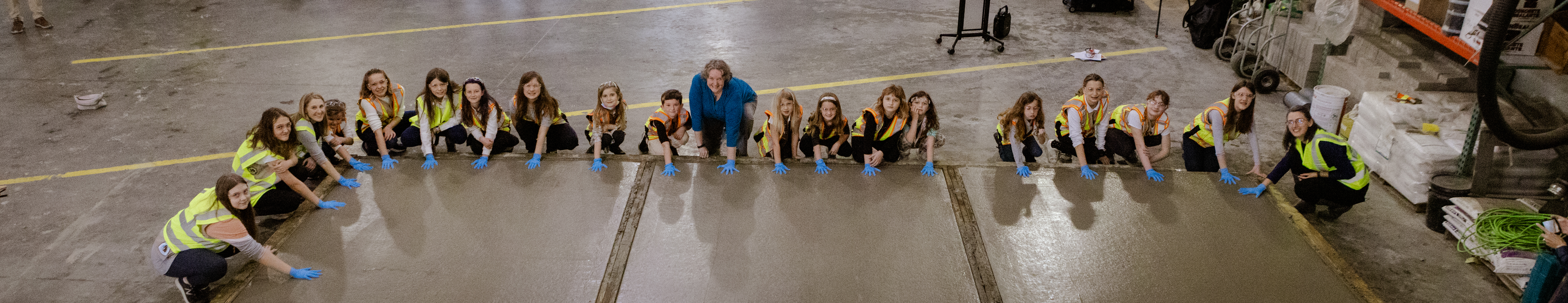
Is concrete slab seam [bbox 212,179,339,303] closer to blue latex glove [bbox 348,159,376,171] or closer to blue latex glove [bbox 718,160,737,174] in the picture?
blue latex glove [bbox 348,159,376,171]

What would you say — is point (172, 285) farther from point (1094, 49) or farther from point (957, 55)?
point (1094, 49)

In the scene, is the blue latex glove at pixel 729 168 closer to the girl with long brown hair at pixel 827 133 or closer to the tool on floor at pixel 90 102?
the girl with long brown hair at pixel 827 133

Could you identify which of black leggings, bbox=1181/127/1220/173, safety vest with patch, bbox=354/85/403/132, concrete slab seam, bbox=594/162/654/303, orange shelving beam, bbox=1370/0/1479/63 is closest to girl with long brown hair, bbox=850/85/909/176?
concrete slab seam, bbox=594/162/654/303

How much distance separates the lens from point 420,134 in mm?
5500

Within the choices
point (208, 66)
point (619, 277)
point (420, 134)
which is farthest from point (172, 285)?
point (208, 66)

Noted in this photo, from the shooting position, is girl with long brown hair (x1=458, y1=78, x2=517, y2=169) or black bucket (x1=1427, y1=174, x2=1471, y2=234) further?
girl with long brown hair (x1=458, y1=78, x2=517, y2=169)

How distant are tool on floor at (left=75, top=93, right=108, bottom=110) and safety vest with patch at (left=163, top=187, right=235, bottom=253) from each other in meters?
4.37

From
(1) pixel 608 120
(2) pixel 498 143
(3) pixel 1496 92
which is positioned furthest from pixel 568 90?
(3) pixel 1496 92

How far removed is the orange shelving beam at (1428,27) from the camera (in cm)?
523

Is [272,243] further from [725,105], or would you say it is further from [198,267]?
[725,105]

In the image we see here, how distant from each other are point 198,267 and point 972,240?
3843 millimetres

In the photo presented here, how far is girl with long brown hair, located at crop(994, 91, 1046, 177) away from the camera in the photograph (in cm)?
537

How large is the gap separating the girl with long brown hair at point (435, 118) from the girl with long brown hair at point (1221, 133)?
196 inches

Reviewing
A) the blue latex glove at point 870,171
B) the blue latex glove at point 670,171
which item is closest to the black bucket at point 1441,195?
the blue latex glove at point 870,171
